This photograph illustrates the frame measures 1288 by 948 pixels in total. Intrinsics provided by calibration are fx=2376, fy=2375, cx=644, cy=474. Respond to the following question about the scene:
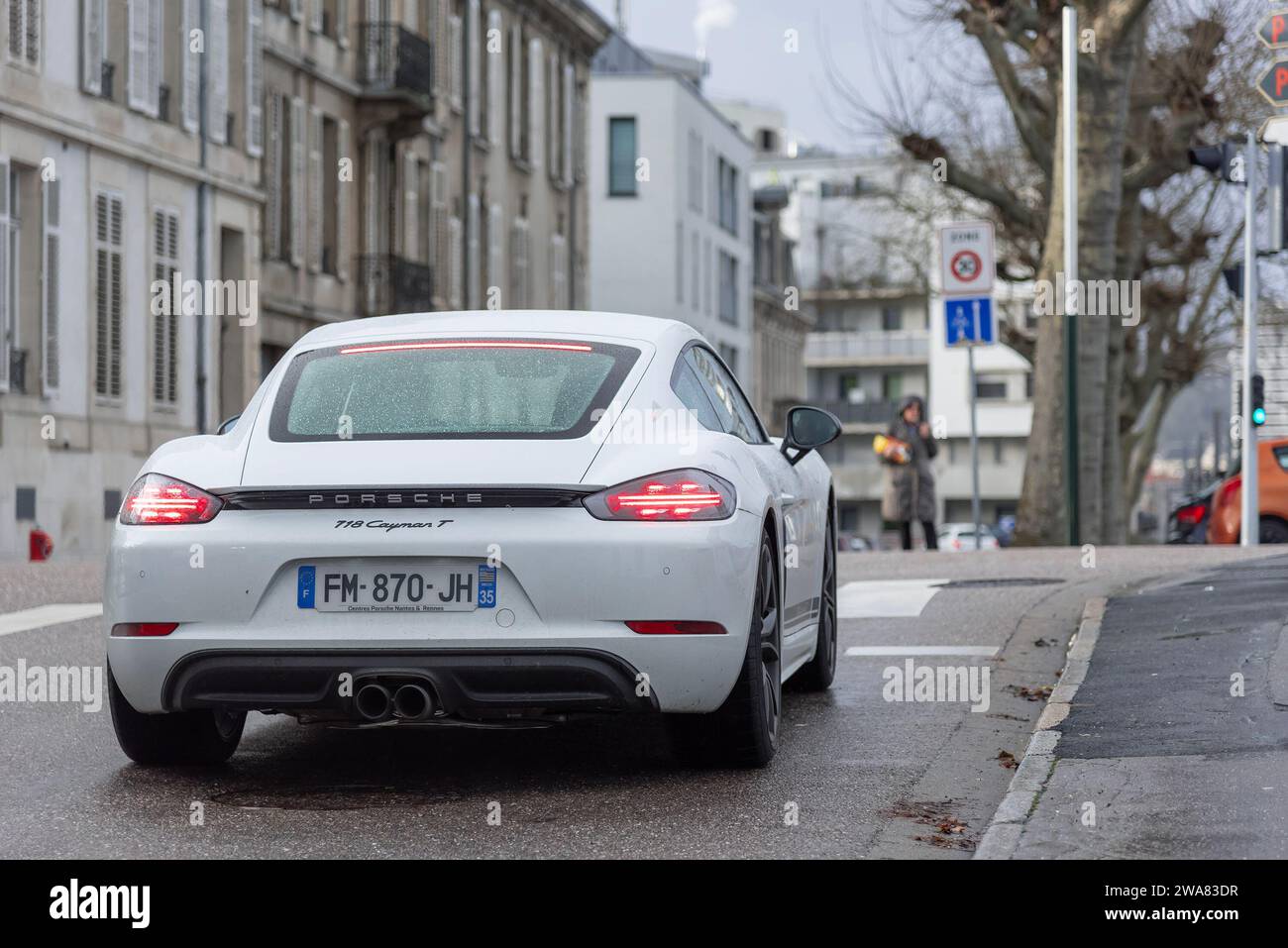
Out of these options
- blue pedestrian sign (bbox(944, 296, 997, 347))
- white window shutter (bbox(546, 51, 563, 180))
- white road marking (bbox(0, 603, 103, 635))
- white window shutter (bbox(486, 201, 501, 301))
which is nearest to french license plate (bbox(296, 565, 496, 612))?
white road marking (bbox(0, 603, 103, 635))

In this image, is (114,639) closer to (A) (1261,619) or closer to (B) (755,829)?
(B) (755,829)

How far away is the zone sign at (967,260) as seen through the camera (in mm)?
23828

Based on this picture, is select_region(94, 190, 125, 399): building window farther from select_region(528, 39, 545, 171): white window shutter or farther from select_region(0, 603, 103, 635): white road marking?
select_region(528, 39, 545, 171): white window shutter

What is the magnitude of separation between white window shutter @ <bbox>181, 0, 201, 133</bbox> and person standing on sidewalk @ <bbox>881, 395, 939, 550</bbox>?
15257 mm

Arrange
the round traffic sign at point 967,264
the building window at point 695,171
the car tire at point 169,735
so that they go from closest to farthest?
the car tire at point 169,735 → the round traffic sign at point 967,264 → the building window at point 695,171

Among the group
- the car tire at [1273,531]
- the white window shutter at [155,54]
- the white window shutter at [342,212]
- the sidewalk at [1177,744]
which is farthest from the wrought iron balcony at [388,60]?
the sidewalk at [1177,744]

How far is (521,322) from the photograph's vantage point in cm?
793

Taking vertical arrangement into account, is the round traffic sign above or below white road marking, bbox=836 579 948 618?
above

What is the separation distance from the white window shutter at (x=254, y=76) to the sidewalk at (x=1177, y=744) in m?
27.6

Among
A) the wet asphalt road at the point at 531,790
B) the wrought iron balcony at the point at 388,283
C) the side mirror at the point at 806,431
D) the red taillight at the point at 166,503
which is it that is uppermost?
the wrought iron balcony at the point at 388,283

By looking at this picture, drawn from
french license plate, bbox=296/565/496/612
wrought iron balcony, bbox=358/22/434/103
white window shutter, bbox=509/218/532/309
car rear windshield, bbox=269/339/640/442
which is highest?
wrought iron balcony, bbox=358/22/434/103

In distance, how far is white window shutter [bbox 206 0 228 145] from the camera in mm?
35844

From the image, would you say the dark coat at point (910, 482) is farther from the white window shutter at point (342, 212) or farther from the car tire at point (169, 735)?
the white window shutter at point (342, 212)

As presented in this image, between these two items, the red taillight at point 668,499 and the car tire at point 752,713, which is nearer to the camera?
the red taillight at point 668,499
